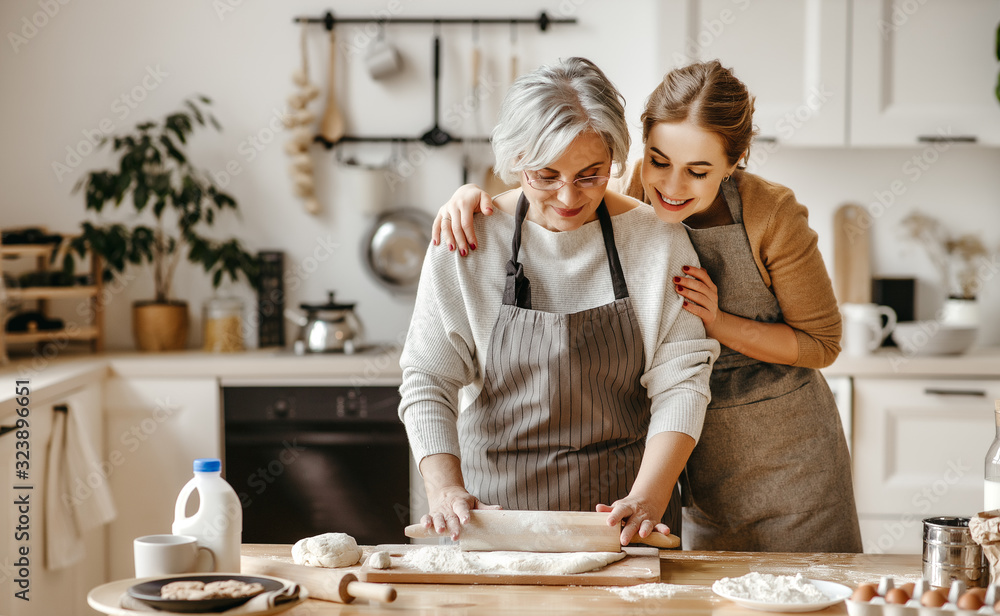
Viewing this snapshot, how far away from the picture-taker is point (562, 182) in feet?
4.30

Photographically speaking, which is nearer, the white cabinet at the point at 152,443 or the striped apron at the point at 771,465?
the striped apron at the point at 771,465

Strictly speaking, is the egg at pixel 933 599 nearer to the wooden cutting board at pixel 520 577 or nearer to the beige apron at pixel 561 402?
the wooden cutting board at pixel 520 577

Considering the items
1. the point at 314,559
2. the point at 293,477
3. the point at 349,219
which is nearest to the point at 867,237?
the point at 349,219

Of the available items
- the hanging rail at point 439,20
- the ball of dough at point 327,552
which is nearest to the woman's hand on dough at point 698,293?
the ball of dough at point 327,552

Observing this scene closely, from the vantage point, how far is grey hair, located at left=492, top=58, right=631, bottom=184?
127 cm

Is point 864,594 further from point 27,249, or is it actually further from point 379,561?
point 27,249

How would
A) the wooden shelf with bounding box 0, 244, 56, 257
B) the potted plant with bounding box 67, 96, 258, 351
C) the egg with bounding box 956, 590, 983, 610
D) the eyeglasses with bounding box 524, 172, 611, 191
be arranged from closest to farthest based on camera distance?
the egg with bounding box 956, 590, 983, 610
the eyeglasses with bounding box 524, 172, 611, 191
the wooden shelf with bounding box 0, 244, 56, 257
the potted plant with bounding box 67, 96, 258, 351

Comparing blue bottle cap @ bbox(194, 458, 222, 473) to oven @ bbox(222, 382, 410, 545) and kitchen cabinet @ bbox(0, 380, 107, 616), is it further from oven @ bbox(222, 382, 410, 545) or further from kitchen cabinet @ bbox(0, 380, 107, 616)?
oven @ bbox(222, 382, 410, 545)

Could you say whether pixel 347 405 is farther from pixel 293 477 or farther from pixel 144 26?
pixel 144 26

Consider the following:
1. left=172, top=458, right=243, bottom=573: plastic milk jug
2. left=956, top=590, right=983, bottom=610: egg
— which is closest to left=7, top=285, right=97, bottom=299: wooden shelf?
left=172, top=458, right=243, bottom=573: plastic milk jug

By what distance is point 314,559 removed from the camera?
1.18 metres

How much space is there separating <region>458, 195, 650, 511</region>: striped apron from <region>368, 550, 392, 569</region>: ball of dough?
284mm

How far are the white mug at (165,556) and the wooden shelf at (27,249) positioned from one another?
1.79 m

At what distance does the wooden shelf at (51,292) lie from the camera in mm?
2559
